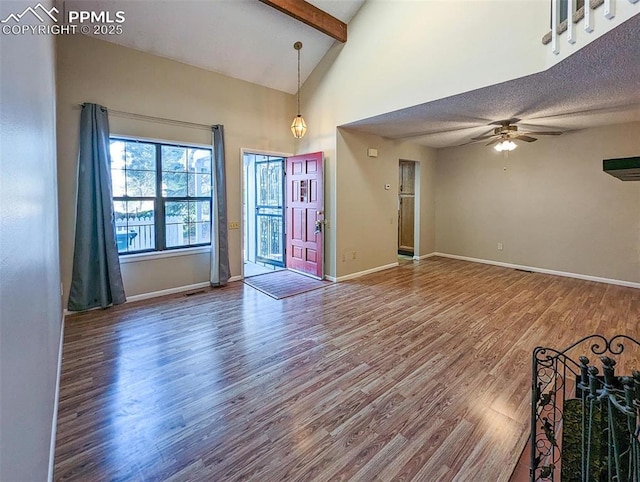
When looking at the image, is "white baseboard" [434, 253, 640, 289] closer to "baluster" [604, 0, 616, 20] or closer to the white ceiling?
"baluster" [604, 0, 616, 20]

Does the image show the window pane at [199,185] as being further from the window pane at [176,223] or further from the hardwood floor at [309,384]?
the hardwood floor at [309,384]

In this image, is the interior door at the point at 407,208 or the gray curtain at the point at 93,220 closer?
the gray curtain at the point at 93,220

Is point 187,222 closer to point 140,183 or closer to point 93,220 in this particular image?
point 140,183

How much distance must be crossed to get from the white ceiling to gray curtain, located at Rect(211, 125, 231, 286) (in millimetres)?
1009

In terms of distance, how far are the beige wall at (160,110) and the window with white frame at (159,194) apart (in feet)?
0.70

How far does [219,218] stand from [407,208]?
4.53 metres

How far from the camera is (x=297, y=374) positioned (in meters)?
2.53

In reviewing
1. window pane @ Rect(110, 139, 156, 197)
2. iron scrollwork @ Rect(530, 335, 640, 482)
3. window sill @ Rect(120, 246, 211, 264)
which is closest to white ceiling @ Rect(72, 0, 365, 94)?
window pane @ Rect(110, 139, 156, 197)

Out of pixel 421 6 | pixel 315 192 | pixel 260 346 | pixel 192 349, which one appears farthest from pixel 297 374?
pixel 421 6

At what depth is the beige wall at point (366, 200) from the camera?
17.3 feet

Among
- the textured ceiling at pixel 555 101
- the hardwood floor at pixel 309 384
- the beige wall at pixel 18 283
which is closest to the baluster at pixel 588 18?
the textured ceiling at pixel 555 101

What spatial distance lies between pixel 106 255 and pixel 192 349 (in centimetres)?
189

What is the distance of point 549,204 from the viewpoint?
18.6 feet

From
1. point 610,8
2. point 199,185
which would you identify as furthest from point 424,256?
point 610,8
